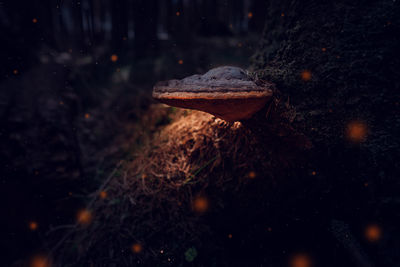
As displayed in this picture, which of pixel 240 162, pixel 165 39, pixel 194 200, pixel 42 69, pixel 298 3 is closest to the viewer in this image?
pixel 298 3

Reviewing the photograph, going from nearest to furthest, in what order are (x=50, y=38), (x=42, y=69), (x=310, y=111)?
(x=310, y=111)
(x=42, y=69)
(x=50, y=38)

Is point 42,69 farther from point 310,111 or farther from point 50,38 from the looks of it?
point 310,111

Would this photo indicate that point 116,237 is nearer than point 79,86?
Yes

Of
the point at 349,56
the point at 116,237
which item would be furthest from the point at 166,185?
the point at 349,56

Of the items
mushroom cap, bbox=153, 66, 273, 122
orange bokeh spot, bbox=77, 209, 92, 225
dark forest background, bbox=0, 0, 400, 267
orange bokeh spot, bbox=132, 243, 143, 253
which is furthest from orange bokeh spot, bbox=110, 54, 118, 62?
orange bokeh spot, bbox=132, 243, 143, 253

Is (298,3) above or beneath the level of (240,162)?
above

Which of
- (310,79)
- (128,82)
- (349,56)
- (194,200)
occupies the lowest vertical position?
(194,200)

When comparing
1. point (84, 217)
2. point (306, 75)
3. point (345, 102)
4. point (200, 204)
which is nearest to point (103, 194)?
point (84, 217)
